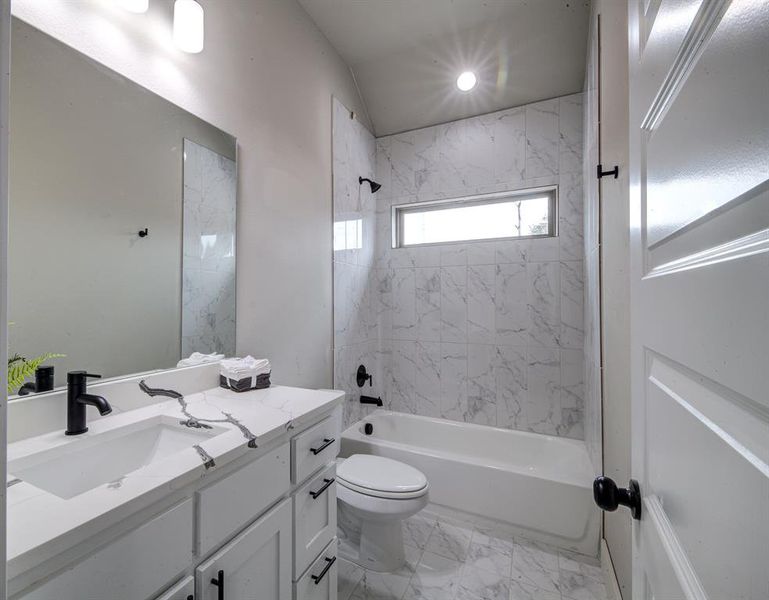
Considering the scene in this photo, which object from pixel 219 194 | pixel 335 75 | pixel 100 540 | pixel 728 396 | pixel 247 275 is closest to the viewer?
pixel 728 396

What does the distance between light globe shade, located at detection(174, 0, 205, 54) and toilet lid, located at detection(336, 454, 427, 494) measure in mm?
1938

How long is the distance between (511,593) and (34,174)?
233cm

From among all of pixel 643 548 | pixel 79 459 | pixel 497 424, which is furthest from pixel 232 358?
pixel 497 424

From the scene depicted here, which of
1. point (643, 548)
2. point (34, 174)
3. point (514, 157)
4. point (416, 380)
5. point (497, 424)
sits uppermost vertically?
point (514, 157)

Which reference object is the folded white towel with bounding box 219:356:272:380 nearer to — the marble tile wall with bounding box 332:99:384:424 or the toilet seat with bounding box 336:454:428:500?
the toilet seat with bounding box 336:454:428:500

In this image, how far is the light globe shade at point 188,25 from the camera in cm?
122

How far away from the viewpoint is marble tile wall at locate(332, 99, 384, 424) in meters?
2.34

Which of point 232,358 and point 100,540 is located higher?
point 232,358

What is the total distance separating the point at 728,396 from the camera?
327 millimetres

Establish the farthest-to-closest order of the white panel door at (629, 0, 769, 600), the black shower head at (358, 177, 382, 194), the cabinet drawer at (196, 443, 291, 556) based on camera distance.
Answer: the black shower head at (358, 177, 382, 194), the cabinet drawer at (196, 443, 291, 556), the white panel door at (629, 0, 769, 600)

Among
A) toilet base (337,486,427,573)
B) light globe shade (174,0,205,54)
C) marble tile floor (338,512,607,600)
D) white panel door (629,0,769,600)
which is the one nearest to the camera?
white panel door (629,0,769,600)

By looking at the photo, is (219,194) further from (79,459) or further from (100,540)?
(100,540)

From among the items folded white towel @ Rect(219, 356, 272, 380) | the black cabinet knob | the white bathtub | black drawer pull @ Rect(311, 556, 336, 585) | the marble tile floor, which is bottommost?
the marble tile floor

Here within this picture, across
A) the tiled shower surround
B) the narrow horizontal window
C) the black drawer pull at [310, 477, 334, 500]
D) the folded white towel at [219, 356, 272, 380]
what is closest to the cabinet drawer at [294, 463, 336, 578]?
the black drawer pull at [310, 477, 334, 500]
